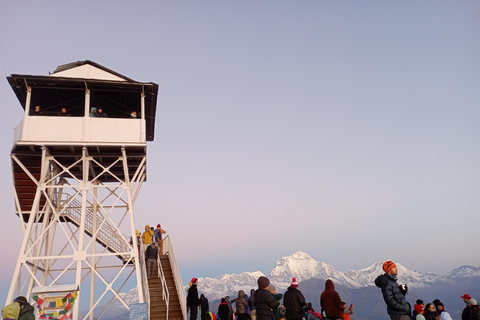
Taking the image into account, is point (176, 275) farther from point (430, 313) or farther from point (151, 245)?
point (430, 313)

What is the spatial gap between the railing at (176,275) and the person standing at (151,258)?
933 millimetres

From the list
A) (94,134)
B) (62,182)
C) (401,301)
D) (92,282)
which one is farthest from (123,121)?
(401,301)

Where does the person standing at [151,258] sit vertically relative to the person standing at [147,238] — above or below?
below

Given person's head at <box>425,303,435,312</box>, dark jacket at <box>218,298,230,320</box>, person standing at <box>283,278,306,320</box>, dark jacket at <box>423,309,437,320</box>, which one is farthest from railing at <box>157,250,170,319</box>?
person's head at <box>425,303,435,312</box>

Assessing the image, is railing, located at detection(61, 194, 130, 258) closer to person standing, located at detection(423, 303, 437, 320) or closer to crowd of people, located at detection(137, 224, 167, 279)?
crowd of people, located at detection(137, 224, 167, 279)

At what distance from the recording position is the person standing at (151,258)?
1967cm

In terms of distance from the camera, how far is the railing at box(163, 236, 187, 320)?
16984 mm

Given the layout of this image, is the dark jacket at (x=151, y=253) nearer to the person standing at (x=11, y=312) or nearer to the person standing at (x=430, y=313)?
the person standing at (x=11, y=312)

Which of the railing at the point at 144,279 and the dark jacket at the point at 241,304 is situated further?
the railing at the point at 144,279

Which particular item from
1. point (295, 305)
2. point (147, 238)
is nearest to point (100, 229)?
point (147, 238)

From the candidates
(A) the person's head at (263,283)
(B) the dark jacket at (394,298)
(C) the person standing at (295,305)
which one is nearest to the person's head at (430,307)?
(B) the dark jacket at (394,298)

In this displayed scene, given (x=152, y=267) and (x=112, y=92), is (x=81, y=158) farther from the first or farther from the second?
(x=152, y=267)

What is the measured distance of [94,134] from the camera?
1897 cm

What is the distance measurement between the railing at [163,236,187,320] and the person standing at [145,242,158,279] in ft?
3.06
